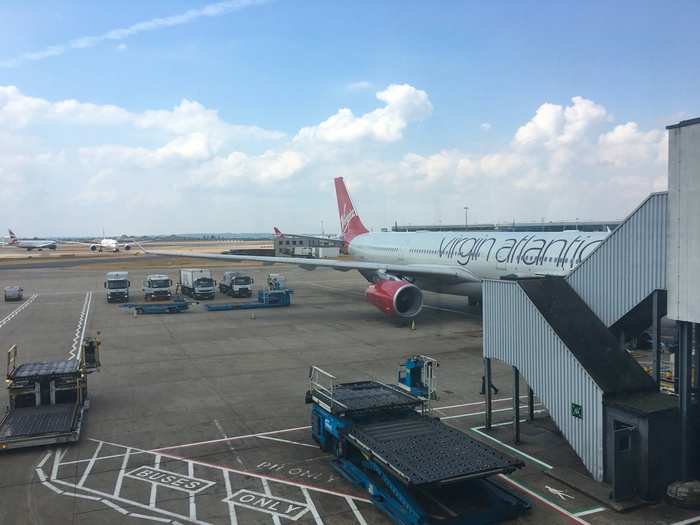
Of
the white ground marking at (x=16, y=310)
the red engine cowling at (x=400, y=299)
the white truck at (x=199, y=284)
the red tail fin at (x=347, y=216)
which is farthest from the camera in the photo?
the red tail fin at (x=347, y=216)

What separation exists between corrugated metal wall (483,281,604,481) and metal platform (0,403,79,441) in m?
11.1

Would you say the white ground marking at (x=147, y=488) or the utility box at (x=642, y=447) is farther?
the utility box at (x=642, y=447)

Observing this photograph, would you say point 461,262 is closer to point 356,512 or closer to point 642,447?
point 642,447

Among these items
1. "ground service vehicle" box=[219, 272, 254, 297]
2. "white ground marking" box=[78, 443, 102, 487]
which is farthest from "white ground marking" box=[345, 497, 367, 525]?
"ground service vehicle" box=[219, 272, 254, 297]

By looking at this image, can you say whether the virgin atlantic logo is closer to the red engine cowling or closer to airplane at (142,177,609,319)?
airplane at (142,177,609,319)

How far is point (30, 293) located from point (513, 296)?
5004 centimetres

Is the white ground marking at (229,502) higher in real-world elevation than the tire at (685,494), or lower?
lower

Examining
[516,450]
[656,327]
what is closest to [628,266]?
[656,327]

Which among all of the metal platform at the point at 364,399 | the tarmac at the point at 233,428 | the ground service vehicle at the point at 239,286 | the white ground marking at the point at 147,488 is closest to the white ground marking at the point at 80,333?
the tarmac at the point at 233,428

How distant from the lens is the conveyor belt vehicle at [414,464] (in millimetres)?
9789

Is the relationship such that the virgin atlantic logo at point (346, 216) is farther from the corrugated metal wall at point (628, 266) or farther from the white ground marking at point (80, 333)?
the corrugated metal wall at point (628, 266)

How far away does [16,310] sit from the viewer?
132 ft

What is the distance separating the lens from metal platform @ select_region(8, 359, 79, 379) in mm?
15828

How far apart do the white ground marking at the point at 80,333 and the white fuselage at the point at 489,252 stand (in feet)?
61.6
